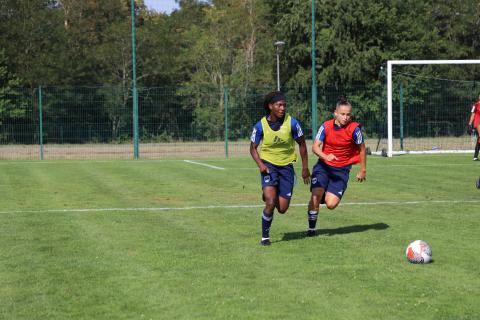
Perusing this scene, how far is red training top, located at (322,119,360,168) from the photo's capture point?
10258mm

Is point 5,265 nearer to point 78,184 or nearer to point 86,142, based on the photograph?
point 78,184

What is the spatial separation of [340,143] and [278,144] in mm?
1051

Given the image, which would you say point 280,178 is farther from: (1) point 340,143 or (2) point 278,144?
(1) point 340,143

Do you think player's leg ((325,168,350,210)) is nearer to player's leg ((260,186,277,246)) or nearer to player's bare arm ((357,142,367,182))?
player's bare arm ((357,142,367,182))

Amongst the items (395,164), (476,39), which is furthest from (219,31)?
(395,164)

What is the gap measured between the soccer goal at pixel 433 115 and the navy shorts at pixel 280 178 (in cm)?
2408

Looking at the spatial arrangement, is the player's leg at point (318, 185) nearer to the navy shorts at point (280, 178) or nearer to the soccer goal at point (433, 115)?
the navy shorts at point (280, 178)

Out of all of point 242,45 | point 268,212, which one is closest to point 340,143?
point 268,212

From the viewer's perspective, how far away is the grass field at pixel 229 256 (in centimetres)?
629

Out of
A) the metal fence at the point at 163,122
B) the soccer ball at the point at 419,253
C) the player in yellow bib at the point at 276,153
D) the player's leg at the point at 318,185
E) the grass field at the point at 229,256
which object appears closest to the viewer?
the grass field at the point at 229,256

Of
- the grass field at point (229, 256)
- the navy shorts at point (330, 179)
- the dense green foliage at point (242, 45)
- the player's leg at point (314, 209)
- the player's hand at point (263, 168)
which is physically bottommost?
the grass field at point (229, 256)

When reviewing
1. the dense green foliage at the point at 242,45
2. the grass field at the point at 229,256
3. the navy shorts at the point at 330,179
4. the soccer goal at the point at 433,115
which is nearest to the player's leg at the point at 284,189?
the grass field at the point at 229,256

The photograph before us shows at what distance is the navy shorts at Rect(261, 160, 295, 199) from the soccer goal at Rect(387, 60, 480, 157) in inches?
948

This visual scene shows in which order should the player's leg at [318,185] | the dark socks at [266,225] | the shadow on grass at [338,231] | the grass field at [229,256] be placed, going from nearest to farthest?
the grass field at [229,256] < the dark socks at [266,225] < the shadow on grass at [338,231] < the player's leg at [318,185]
